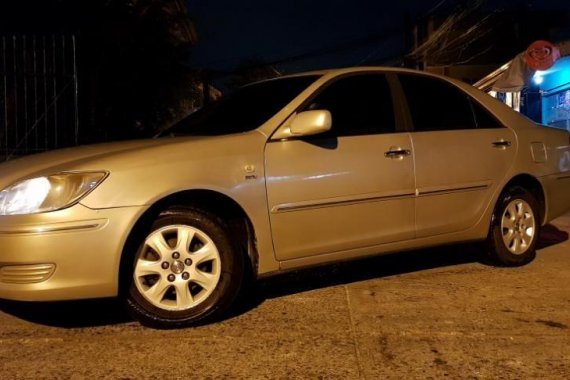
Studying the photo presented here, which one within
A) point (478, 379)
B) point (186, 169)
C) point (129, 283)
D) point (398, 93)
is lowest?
point (478, 379)

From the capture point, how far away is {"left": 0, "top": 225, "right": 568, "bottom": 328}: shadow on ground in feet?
13.9

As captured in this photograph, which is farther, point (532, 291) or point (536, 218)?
point (536, 218)

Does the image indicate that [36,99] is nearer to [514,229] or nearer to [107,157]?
[107,157]

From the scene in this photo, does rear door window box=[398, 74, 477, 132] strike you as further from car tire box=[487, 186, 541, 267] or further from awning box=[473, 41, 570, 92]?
awning box=[473, 41, 570, 92]

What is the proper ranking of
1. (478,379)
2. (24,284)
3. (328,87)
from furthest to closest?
(328,87) < (24,284) < (478,379)

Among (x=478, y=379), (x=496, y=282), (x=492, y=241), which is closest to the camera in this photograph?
(x=478, y=379)

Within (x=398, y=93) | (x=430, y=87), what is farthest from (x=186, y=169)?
(x=430, y=87)

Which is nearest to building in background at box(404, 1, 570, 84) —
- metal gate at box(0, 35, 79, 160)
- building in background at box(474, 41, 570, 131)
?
building in background at box(474, 41, 570, 131)

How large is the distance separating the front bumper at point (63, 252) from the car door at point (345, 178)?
0.98 meters

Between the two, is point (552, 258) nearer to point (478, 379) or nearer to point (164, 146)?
point (478, 379)

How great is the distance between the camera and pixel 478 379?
3.15 m

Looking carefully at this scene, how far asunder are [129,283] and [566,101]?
1214 centimetres

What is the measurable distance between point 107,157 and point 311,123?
4.15ft

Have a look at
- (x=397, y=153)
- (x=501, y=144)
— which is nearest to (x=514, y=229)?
→ (x=501, y=144)
